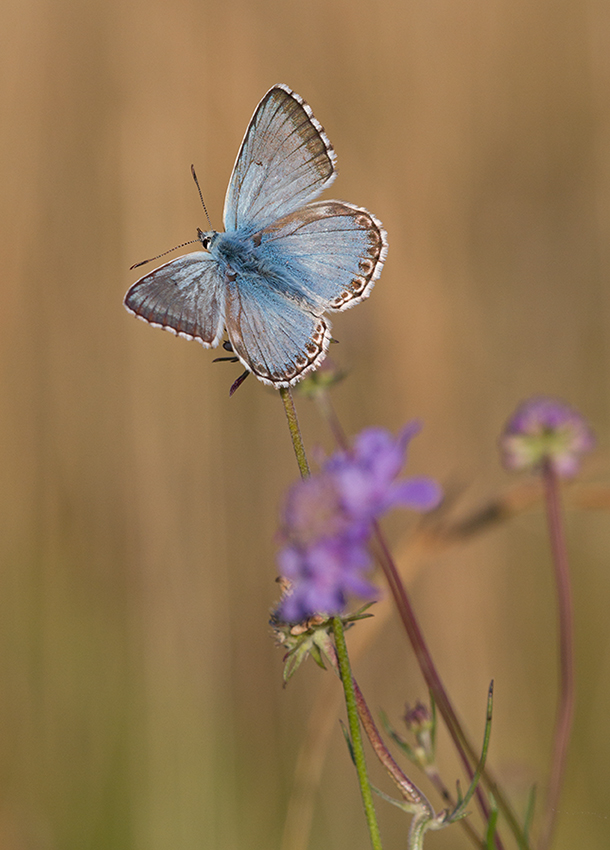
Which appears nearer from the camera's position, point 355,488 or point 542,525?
point 355,488

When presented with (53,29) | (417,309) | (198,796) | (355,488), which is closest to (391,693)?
(198,796)

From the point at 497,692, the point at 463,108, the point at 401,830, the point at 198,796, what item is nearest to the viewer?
the point at 198,796

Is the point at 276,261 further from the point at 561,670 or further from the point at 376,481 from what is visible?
the point at 561,670

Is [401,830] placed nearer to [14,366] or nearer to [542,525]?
[542,525]

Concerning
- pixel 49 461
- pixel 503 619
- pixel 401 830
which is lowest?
pixel 401 830

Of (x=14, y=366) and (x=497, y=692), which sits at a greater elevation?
(x=14, y=366)

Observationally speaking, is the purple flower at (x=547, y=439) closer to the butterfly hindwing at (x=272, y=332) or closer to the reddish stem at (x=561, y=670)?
the reddish stem at (x=561, y=670)

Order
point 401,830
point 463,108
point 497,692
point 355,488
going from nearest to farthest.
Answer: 1. point 355,488
2. point 401,830
3. point 497,692
4. point 463,108

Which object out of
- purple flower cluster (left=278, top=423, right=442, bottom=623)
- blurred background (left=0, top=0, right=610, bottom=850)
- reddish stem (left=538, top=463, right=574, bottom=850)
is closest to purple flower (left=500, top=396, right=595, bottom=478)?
reddish stem (left=538, top=463, right=574, bottom=850)
